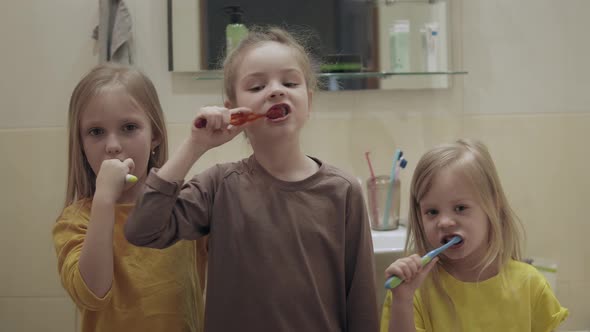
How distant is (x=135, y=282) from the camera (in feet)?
3.12

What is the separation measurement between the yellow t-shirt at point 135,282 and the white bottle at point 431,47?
898mm

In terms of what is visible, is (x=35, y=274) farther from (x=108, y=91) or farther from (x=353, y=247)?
(x=353, y=247)

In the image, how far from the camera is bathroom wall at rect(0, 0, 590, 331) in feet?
5.10

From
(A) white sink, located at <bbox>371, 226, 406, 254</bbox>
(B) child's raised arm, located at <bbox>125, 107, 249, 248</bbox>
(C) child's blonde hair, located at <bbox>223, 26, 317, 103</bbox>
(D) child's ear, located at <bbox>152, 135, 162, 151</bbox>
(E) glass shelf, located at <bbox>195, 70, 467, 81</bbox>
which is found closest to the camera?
(B) child's raised arm, located at <bbox>125, 107, 249, 248</bbox>

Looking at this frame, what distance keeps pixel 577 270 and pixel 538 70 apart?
0.59m

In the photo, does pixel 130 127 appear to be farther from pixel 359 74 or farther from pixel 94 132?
pixel 359 74

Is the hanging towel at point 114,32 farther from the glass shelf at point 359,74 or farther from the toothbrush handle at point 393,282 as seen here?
the toothbrush handle at point 393,282

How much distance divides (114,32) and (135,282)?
79cm

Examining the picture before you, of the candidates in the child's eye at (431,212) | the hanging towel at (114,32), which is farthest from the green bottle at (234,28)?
the child's eye at (431,212)

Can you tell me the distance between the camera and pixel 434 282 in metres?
1.00

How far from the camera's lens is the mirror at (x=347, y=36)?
5.10 feet

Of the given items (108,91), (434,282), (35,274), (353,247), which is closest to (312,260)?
(353,247)

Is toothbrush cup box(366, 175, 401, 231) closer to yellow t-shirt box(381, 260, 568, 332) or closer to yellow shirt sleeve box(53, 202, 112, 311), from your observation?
yellow t-shirt box(381, 260, 568, 332)

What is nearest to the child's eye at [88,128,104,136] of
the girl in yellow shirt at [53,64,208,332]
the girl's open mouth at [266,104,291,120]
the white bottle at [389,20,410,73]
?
the girl in yellow shirt at [53,64,208,332]
